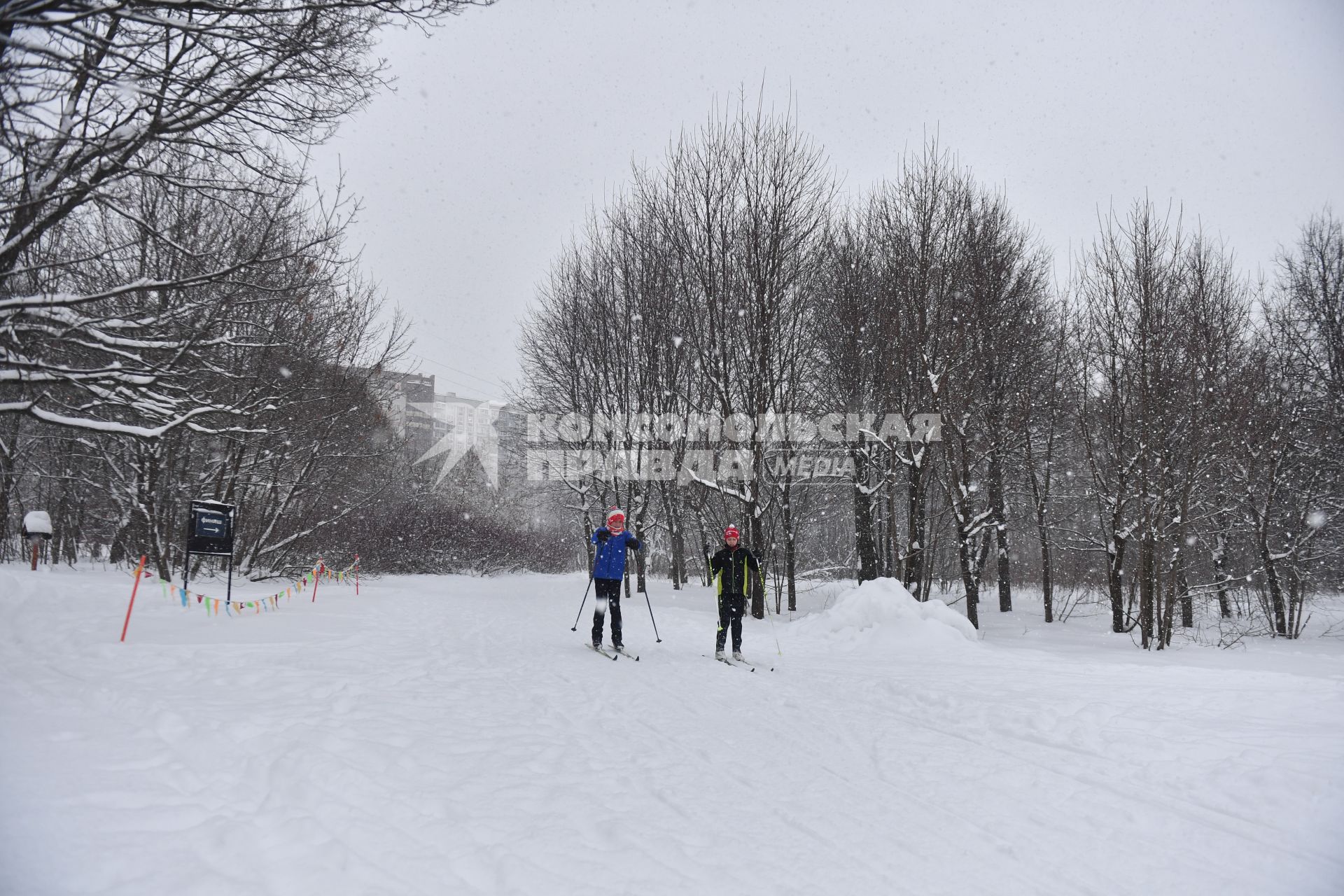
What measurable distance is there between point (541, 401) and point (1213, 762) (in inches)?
951

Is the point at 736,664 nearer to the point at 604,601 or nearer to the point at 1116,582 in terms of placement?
the point at 604,601

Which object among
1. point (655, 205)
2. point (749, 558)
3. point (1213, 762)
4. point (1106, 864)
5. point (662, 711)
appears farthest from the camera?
point (655, 205)

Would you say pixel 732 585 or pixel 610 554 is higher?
pixel 610 554

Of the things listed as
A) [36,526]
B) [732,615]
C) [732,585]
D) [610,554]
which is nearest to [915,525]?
[732,585]

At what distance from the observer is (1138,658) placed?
11.0 meters

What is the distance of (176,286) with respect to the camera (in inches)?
255

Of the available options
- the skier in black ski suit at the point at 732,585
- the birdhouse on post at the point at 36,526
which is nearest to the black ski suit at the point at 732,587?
the skier in black ski suit at the point at 732,585

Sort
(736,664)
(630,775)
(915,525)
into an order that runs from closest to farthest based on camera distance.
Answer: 1. (630,775)
2. (736,664)
3. (915,525)

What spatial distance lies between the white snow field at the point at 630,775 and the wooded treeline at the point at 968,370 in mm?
8695

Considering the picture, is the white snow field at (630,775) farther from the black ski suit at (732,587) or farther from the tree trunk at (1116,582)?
the tree trunk at (1116,582)

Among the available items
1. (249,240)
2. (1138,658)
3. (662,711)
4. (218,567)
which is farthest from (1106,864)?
(218,567)

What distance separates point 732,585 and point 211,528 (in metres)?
9.23

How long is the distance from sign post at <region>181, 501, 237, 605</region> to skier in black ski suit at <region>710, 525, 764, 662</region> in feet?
27.3

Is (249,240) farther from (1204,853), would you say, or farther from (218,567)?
(1204,853)
